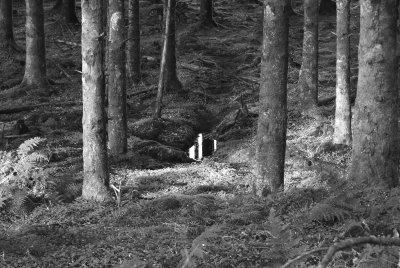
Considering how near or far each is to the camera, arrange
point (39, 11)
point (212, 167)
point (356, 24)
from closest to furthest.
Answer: point (212, 167)
point (39, 11)
point (356, 24)

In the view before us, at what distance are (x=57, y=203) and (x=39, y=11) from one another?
1557 centimetres

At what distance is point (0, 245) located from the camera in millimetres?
6812

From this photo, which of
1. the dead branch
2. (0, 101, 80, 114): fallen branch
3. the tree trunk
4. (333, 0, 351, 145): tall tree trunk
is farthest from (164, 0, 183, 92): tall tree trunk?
the dead branch

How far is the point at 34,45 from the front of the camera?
2366cm

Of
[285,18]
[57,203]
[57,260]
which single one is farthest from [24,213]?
[285,18]

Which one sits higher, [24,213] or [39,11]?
[39,11]

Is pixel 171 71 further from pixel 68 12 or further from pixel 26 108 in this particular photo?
pixel 68 12

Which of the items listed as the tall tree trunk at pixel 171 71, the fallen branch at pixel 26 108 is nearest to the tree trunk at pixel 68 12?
the tall tree trunk at pixel 171 71

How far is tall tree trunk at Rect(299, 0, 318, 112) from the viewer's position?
19.9 metres

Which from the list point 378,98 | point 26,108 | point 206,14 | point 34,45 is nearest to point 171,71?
point 34,45

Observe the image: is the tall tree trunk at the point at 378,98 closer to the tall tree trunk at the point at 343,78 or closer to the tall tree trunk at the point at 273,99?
the tall tree trunk at the point at 273,99

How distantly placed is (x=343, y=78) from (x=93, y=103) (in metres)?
8.71

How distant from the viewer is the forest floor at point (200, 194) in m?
5.85

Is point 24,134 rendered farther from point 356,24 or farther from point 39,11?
point 356,24
